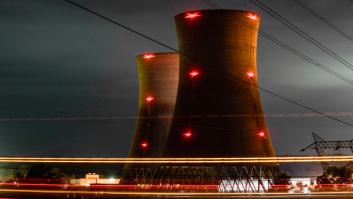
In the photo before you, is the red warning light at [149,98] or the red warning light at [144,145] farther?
the red warning light at [144,145]

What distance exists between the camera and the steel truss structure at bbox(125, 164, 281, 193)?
115ft

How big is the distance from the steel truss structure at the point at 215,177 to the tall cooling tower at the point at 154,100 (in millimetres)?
4275

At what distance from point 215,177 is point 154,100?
29.5 ft

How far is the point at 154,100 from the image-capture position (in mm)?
44125

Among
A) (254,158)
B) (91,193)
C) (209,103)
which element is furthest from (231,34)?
(91,193)

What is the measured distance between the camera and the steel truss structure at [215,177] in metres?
35.0

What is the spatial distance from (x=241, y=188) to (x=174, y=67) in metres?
10.4

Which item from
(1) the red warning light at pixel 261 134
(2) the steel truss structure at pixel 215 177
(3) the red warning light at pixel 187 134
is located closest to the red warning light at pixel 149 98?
(2) the steel truss structure at pixel 215 177

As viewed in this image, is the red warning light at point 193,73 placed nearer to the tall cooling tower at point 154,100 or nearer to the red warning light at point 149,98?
the tall cooling tower at point 154,100

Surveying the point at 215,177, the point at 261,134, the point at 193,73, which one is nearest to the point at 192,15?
the point at 193,73

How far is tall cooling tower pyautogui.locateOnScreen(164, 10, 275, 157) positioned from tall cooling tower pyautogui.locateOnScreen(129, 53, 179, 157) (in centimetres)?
1011

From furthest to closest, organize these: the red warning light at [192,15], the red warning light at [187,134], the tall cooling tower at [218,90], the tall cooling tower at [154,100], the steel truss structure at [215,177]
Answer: the tall cooling tower at [154,100], the steel truss structure at [215,177], the red warning light at [187,134], the red warning light at [192,15], the tall cooling tower at [218,90]

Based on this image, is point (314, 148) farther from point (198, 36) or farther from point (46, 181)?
point (46, 181)

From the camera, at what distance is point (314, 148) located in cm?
5697
